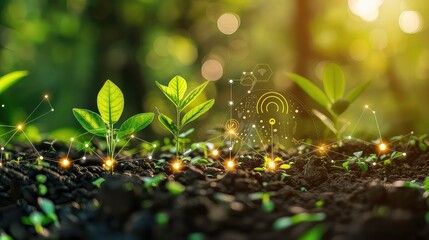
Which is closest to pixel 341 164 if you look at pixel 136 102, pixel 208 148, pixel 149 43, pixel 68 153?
pixel 208 148

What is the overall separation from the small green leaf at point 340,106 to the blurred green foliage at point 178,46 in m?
3.16

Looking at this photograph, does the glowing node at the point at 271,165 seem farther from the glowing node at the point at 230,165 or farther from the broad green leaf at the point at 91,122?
the broad green leaf at the point at 91,122

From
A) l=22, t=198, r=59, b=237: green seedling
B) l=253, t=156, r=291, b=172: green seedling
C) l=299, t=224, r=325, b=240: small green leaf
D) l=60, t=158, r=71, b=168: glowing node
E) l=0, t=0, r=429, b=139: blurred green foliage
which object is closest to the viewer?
l=299, t=224, r=325, b=240: small green leaf

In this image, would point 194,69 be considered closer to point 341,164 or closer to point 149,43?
point 149,43

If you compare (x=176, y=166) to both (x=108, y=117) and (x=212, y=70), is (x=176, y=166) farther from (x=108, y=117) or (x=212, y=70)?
(x=212, y=70)

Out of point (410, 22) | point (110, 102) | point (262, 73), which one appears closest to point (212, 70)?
point (410, 22)

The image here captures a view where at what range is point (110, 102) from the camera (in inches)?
92.7

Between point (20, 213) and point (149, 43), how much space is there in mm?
5951

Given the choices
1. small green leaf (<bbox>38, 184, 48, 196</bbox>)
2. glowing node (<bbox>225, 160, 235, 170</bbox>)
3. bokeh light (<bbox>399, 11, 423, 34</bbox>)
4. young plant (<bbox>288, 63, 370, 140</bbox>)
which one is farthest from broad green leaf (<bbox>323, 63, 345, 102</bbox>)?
bokeh light (<bbox>399, 11, 423, 34</bbox>)

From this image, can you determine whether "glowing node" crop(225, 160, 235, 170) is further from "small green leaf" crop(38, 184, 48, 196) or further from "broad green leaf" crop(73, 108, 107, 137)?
"small green leaf" crop(38, 184, 48, 196)

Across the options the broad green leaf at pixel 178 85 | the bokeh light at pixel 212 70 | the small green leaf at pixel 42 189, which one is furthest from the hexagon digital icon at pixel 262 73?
the bokeh light at pixel 212 70

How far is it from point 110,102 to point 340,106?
126 cm

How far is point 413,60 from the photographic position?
8.09 meters

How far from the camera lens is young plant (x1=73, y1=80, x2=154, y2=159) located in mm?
2336
